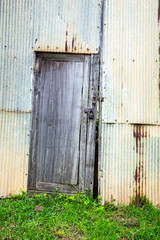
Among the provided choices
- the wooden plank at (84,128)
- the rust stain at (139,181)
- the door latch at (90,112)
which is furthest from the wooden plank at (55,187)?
the door latch at (90,112)

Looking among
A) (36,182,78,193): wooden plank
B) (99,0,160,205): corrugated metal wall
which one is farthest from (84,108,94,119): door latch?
(36,182,78,193): wooden plank

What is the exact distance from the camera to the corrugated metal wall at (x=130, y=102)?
9.14ft

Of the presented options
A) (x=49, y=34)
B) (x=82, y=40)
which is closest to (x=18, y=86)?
(x=49, y=34)

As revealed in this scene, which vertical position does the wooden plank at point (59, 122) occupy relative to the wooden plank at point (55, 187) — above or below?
above

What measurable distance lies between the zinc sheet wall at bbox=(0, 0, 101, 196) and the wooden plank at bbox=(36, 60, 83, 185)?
217 mm

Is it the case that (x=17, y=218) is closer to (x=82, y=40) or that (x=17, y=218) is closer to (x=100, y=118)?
(x=100, y=118)

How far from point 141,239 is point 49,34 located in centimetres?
302

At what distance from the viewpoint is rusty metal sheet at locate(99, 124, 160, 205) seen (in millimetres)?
2771

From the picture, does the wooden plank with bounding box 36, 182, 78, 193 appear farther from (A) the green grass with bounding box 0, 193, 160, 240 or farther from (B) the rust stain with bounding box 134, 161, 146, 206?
(B) the rust stain with bounding box 134, 161, 146, 206

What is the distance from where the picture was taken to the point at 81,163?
2922 millimetres

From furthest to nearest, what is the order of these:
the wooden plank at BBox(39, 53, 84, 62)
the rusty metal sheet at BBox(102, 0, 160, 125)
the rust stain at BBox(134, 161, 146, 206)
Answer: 1. the wooden plank at BBox(39, 53, 84, 62)
2. the rusty metal sheet at BBox(102, 0, 160, 125)
3. the rust stain at BBox(134, 161, 146, 206)

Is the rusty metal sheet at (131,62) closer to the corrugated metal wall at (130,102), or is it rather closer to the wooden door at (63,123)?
the corrugated metal wall at (130,102)

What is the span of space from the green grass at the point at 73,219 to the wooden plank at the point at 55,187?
0.30 feet

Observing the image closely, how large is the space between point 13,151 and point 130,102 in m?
1.97
